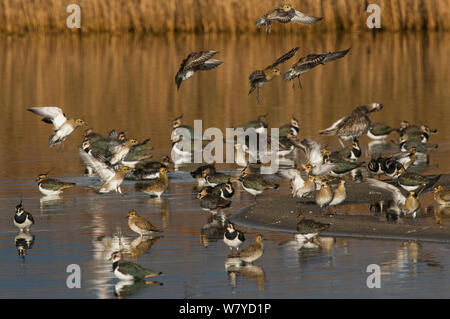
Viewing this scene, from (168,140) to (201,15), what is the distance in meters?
28.9

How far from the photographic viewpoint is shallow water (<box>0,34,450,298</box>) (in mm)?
15758

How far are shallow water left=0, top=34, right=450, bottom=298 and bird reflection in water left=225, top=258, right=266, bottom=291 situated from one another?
0.09 ft

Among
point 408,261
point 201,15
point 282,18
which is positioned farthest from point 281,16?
point 201,15

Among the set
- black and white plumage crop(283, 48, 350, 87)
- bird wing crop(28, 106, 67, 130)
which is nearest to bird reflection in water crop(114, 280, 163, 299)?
black and white plumage crop(283, 48, 350, 87)

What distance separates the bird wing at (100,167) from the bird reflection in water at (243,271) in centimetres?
713

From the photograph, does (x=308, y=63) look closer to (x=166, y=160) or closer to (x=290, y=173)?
(x=290, y=173)

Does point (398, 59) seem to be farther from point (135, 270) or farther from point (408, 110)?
point (135, 270)

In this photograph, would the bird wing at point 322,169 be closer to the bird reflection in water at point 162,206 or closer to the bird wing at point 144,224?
the bird reflection in water at point 162,206

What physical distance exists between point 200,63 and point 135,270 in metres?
6.35

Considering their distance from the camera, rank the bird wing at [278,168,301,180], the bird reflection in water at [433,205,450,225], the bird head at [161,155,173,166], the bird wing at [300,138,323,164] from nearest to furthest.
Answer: the bird reflection in water at [433,205,450,225] < the bird wing at [278,168,301,180] < the bird wing at [300,138,323,164] < the bird head at [161,155,173,166]

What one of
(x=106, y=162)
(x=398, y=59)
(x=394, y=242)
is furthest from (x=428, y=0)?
(x=394, y=242)

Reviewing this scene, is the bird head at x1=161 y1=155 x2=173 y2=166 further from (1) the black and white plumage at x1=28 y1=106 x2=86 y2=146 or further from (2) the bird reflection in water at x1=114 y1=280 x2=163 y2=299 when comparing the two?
(2) the bird reflection in water at x1=114 y1=280 x2=163 y2=299

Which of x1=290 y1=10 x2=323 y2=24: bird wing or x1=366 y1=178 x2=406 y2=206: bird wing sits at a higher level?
x1=290 y1=10 x2=323 y2=24: bird wing

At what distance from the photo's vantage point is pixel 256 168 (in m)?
27.0
